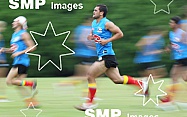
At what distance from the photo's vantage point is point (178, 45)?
414 inches

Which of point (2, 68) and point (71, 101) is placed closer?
point (71, 101)

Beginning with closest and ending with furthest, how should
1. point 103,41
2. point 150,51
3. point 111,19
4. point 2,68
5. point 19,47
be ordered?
1. point 103,41
2. point 19,47
3. point 150,51
4. point 2,68
5. point 111,19

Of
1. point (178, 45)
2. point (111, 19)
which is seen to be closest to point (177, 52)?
point (178, 45)

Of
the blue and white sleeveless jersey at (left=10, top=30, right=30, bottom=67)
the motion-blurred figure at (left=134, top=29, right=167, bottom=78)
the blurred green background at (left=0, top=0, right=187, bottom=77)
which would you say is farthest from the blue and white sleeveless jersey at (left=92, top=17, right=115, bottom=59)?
the blurred green background at (left=0, top=0, right=187, bottom=77)

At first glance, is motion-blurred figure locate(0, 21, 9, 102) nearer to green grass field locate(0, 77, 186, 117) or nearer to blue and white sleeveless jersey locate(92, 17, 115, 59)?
green grass field locate(0, 77, 186, 117)

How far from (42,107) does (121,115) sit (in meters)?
1.25

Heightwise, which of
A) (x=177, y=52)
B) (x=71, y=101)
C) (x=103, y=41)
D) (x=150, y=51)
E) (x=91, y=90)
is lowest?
(x=71, y=101)

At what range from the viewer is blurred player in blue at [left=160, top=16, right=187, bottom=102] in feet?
34.1

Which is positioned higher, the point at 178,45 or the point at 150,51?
the point at 178,45

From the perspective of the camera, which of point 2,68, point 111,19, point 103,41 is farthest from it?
point 111,19

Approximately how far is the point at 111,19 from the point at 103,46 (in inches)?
194

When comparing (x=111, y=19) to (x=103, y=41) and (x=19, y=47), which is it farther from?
(x=103, y=41)

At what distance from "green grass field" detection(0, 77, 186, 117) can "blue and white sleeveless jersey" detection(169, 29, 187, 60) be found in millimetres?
773

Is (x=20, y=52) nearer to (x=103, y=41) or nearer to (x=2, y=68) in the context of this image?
(x=103, y=41)
